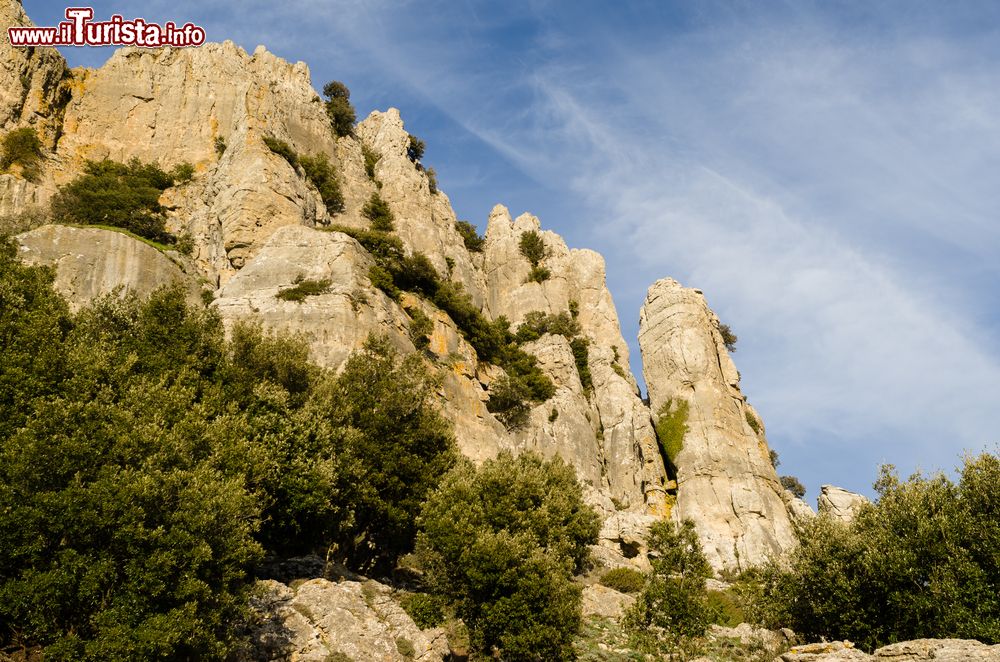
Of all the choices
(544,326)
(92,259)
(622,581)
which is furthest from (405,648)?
(544,326)

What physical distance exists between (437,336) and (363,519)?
74.8 feet

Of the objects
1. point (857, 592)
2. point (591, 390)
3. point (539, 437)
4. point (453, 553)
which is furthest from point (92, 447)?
point (591, 390)

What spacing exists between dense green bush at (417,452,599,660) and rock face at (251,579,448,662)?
2.16 meters

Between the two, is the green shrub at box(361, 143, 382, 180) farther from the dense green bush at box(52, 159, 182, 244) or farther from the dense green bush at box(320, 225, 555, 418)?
the dense green bush at box(52, 159, 182, 244)

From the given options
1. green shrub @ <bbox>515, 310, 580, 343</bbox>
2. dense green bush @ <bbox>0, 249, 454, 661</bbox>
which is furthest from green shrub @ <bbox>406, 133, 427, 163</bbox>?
dense green bush @ <bbox>0, 249, 454, 661</bbox>

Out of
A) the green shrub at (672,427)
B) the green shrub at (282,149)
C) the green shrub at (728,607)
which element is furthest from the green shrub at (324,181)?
the green shrub at (728,607)

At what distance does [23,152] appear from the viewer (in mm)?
59969

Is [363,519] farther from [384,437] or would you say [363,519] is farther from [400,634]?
[400,634]

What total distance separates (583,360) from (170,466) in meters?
56.2

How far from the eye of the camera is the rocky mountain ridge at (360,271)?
160 feet

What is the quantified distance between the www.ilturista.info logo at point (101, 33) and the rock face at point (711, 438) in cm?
5297

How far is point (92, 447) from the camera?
20.8m

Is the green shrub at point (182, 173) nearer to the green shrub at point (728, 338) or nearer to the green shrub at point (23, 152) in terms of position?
the green shrub at point (23, 152)

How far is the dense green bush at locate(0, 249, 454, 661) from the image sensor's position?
19.1 metres
